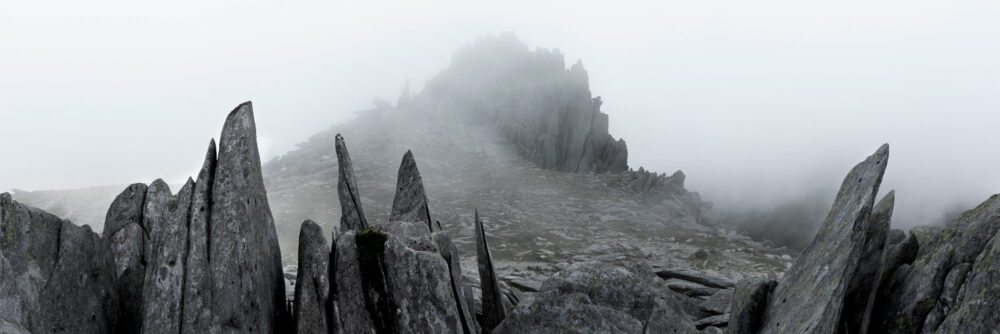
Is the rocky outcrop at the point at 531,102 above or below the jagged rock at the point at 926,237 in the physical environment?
above

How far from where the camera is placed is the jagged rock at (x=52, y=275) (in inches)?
393

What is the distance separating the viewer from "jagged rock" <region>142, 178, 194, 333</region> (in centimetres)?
1055

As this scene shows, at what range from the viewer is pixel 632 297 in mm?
13156

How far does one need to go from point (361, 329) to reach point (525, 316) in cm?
412

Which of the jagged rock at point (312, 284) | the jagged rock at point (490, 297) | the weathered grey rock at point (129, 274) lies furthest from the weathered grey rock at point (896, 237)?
the weathered grey rock at point (129, 274)

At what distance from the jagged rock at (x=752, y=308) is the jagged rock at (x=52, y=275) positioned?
16.0 m

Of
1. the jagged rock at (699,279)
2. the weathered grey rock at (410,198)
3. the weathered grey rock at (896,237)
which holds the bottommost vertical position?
the jagged rock at (699,279)

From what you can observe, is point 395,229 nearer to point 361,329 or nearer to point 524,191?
point 361,329

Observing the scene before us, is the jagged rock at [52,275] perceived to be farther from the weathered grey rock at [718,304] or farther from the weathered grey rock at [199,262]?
the weathered grey rock at [718,304]

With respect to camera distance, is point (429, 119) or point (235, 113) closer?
point (235, 113)

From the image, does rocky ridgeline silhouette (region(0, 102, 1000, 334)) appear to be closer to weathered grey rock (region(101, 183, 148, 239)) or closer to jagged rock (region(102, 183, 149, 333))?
jagged rock (region(102, 183, 149, 333))

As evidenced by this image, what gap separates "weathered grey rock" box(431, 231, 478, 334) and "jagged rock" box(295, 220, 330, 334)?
3.03 metres

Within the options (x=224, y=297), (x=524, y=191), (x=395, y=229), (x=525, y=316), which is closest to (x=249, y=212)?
(x=224, y=297)

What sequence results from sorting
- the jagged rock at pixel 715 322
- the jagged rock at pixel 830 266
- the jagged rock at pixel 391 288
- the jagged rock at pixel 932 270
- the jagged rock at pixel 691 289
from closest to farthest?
the jagged rock at pixel 830 266 → the jagged rock at pixel 932 270 → the jagged rock at pixel 391 288 → the jagged rock at pixel 715 322 → the jagged rock at pixel 691 289
